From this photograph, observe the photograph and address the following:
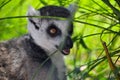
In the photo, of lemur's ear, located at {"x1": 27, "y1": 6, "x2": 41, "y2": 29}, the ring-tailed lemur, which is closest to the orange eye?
the ring-tailed lemur

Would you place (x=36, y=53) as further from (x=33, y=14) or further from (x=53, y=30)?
(x=33, y=14)

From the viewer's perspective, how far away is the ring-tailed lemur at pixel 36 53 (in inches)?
154

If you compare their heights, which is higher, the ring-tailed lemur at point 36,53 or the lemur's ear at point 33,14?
the lemur's ear at point 33,14

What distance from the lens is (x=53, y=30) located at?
12.7ft

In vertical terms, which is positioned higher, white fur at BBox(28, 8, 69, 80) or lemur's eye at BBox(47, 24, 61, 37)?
lemur's eye at BBox(47, 24, 61, 37)

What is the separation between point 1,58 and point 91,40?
1490 mm

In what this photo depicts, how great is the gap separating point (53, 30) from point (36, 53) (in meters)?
0.34

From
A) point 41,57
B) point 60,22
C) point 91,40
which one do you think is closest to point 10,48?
point 41,57

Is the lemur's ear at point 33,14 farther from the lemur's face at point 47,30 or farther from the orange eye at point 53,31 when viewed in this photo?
the orange eye at point 53,31

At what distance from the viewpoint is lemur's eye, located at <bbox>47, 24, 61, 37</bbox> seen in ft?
12.4

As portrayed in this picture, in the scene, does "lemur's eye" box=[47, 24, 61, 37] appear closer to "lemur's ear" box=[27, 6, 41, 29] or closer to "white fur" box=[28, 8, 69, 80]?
"white fur" box=[28, 8, 69, 80]

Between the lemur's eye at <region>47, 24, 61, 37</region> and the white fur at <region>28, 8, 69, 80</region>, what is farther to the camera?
the white fur at <region>28, 8, 69, 80</region>

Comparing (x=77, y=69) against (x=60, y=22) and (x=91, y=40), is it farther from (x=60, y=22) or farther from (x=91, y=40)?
(x=91, y=40)

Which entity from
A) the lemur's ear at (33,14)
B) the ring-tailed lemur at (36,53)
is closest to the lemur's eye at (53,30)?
the ring-tailed lemur at (36,53)
